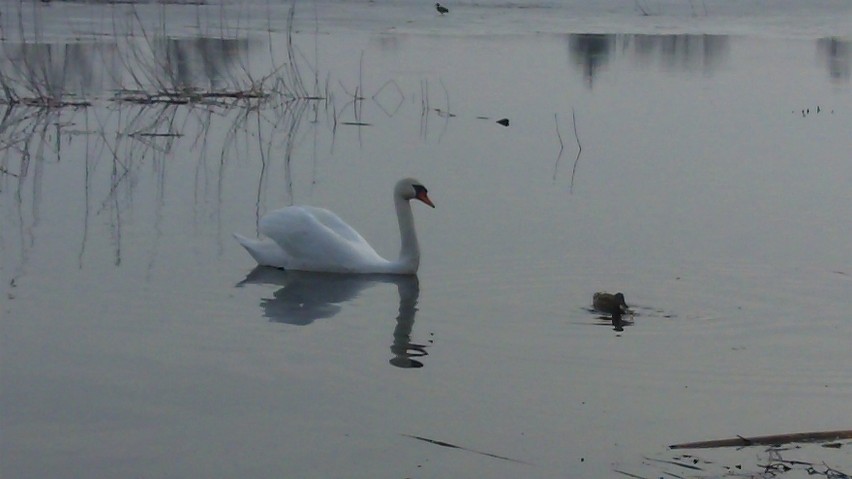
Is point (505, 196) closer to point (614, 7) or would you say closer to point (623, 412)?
point (623, 412)

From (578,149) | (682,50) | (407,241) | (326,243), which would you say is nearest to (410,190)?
(407,241)

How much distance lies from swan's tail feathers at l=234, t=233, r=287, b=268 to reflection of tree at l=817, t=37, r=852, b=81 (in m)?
11.7

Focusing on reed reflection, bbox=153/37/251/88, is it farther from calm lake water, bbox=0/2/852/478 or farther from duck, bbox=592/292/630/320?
duck, bbox=592/292/630/320

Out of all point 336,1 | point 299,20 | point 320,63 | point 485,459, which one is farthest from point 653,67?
point 485,459

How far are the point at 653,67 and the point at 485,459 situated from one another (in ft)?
50.0

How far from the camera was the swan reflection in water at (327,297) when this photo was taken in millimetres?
6512

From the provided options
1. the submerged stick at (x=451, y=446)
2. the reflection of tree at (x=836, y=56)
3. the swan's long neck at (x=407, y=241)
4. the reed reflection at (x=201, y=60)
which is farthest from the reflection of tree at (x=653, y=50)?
the submerged stick at (x=451, y=446)

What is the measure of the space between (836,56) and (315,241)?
14.8 meters

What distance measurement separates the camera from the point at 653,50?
2223 cm

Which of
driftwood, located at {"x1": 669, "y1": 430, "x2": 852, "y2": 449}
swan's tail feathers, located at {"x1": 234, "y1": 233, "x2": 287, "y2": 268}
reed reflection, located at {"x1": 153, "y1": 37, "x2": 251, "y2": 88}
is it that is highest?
reed reflection, located at {"x1": 153, "y1": 37, "x2": 251, "y2": 88}

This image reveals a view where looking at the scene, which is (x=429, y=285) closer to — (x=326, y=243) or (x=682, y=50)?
(x=326, y=243)

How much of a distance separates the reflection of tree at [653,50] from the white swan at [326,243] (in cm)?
905

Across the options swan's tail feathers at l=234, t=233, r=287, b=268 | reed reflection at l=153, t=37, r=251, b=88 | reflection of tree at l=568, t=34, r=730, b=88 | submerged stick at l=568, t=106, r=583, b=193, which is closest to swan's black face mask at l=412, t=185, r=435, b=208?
swan's tail feathers at l=234, t=233, r=287, b=268

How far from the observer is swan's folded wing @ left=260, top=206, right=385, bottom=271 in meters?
8.24
